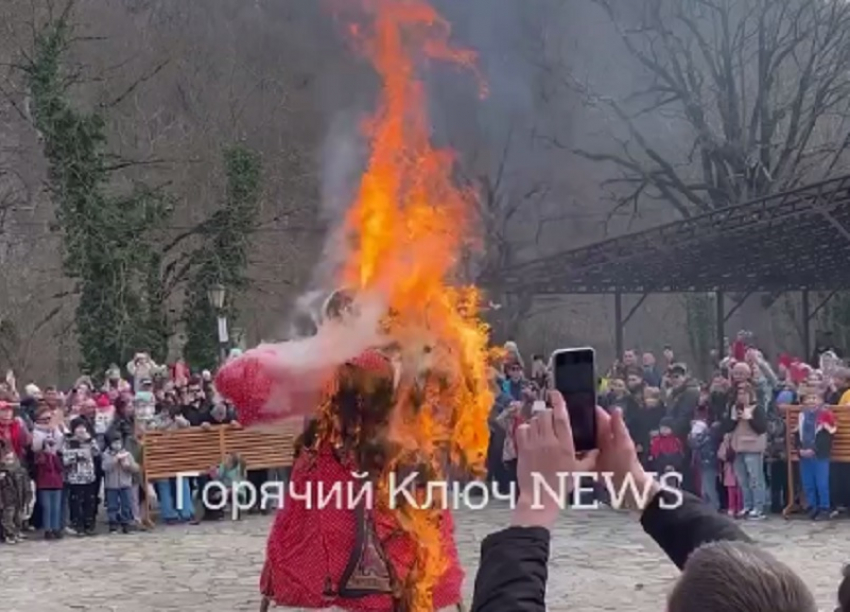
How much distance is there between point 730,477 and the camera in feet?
39.3

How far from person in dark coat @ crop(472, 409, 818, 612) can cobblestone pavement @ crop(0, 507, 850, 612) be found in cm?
552

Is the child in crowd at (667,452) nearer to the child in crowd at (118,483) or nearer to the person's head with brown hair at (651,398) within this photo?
the person's head with brown hair at (651,398)

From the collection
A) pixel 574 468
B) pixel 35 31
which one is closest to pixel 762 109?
pixel 35 31

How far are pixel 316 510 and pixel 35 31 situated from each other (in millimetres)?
17102

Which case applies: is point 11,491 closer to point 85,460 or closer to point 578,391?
point 85,460

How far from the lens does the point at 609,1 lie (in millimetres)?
14773

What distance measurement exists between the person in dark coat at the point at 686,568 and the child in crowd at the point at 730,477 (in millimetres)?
9534

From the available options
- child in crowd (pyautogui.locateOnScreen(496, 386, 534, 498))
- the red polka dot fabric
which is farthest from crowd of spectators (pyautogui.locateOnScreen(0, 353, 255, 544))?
the red polka dot fabric

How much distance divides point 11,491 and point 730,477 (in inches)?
264

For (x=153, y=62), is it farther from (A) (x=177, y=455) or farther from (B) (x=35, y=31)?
(A) (x=177, y=455)

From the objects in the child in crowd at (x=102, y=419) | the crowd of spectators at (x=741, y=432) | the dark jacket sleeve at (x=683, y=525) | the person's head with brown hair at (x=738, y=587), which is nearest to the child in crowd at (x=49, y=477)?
the child in crowd at (x=102, y=419)

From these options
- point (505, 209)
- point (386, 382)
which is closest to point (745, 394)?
point (505, 209)

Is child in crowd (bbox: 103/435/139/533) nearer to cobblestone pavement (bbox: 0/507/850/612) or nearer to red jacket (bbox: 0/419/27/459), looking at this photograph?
cobblestone pavement (bbox: 0/507/850/612)

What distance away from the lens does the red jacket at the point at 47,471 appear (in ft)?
39.9
